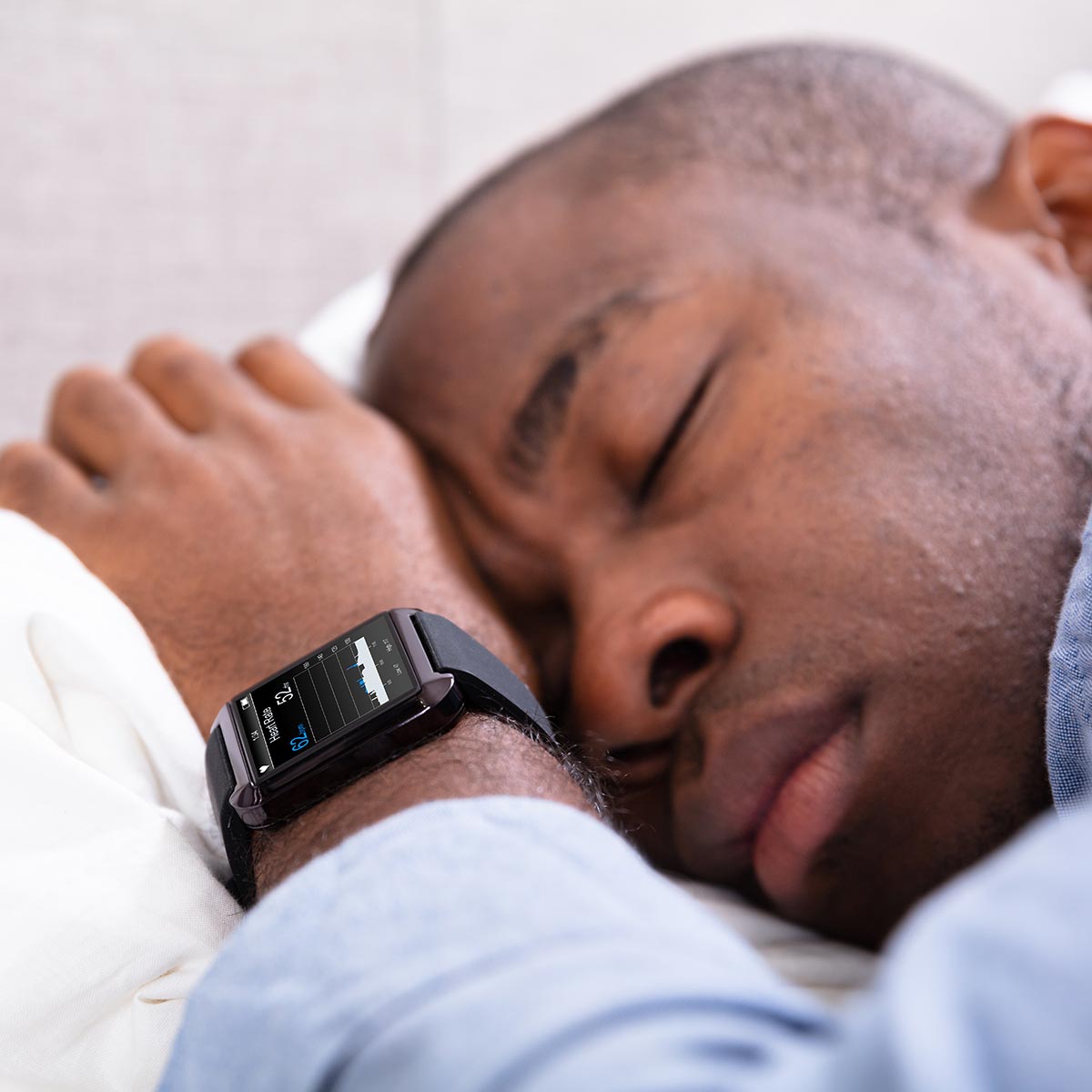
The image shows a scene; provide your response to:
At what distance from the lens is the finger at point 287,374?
95 centimetres

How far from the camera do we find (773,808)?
0.70 m

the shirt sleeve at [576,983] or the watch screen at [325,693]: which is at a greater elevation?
the shirt sleeve at [576,983]

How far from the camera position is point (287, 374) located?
0.97 metres

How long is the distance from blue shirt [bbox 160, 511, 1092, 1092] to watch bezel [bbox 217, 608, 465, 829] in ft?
0.37

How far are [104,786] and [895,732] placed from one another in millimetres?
498

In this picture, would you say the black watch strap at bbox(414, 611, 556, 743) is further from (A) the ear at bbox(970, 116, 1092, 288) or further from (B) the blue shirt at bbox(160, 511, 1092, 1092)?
(A) the ear at bbox(970, 116, 1092, 288)

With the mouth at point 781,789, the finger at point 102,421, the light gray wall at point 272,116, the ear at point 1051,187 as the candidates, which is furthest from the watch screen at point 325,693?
the light gray wall at point 272,116

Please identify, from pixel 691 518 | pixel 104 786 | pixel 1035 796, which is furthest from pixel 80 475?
pixel 1035 796

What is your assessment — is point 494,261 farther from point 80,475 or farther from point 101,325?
point 101,325

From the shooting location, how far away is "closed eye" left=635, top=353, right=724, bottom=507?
2.56 ft

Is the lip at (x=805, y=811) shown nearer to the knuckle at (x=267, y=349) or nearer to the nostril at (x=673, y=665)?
the nostril at (x=673, y=665)

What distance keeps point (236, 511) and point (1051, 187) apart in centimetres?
83

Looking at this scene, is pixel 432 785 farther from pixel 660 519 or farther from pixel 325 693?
pixel 660 519

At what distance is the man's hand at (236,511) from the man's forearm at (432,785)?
0.16 meters
